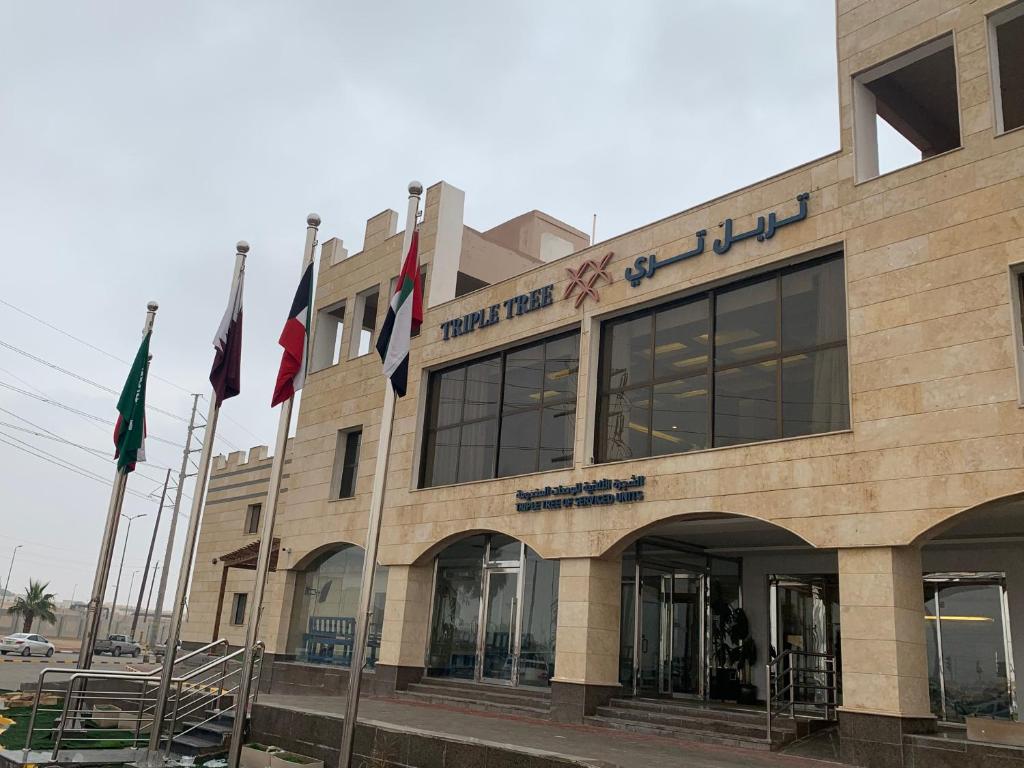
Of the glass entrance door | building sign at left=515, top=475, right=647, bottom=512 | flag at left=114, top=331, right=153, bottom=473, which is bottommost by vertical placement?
the glass entrance door

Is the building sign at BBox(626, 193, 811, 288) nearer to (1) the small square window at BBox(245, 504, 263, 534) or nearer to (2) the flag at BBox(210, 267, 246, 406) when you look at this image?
(2) the flag at BBox(210, 267, 246, 406)

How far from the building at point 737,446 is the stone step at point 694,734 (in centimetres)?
59

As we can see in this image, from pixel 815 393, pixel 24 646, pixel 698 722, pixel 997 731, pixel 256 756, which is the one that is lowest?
pixel 256 756

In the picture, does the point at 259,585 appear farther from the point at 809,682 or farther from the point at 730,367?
the point at 809,682

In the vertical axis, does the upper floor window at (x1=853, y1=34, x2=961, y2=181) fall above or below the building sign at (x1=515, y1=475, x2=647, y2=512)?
above

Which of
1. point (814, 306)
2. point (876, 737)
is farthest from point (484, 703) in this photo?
point (814, 306)

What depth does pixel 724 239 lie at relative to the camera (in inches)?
615

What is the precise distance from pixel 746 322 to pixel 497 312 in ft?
21.6

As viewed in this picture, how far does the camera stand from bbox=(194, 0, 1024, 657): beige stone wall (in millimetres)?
11758

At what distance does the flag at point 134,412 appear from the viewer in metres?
17.0

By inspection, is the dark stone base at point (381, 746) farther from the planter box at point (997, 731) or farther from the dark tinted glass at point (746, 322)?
the dark tinted glass at point (746, 322)

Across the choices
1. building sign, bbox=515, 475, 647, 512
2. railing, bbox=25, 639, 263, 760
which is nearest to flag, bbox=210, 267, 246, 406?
railing, bbox=25, 639, 263, 760

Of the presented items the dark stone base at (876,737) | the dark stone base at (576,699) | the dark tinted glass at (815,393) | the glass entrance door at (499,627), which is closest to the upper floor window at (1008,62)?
the dark tinted glass at (815,393)

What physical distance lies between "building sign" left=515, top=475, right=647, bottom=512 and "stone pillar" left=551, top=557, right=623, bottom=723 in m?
1.13
